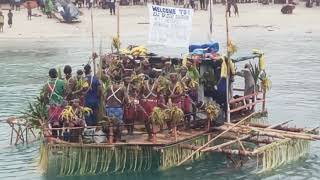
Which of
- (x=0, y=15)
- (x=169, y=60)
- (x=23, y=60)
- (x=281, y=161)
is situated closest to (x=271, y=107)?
(x=169, y=60)

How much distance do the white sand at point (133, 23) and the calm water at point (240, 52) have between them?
63.4 inches

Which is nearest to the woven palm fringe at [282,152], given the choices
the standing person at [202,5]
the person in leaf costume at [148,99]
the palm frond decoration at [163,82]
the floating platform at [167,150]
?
the floating platform at [167,150]

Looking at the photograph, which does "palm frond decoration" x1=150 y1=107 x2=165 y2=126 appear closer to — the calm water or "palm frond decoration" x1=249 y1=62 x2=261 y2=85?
the calm water

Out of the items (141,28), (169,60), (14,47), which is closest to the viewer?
(169,60)

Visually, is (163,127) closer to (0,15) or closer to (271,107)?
(271,107)

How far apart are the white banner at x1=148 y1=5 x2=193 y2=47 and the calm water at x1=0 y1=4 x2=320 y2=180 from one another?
131 inches

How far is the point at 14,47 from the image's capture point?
164ft

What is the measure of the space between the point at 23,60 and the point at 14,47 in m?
7.13

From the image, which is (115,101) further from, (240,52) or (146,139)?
(240,52)

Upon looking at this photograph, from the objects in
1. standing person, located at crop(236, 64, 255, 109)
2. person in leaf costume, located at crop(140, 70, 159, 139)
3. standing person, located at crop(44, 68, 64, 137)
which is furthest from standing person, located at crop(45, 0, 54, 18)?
person in leaf costume, located at crop(140, 70, 159, 139)

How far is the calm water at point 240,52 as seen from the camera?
732 inches

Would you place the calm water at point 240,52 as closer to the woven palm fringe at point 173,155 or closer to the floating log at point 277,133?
the woven palm fringe at point 173,155

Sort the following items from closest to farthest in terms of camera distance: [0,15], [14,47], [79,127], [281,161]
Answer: [79,127], [281,161], [14,47], [0,15]

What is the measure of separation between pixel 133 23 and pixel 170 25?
42.1 m
